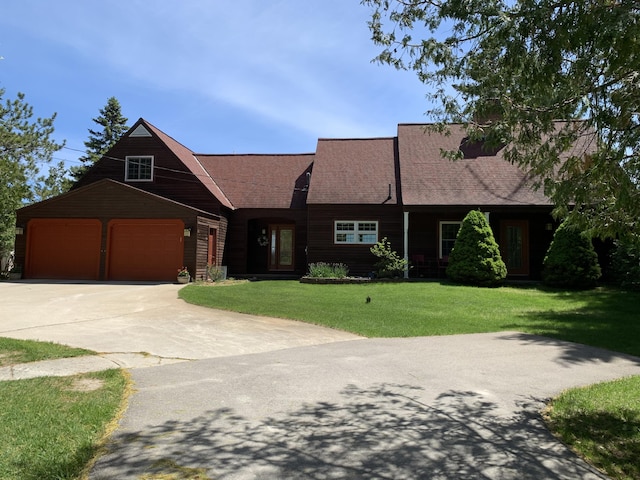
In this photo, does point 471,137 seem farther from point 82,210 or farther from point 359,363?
point 82,210

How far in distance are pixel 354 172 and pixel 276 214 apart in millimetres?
4107

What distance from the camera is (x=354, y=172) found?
69.7ft

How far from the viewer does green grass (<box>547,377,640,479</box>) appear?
3443mm

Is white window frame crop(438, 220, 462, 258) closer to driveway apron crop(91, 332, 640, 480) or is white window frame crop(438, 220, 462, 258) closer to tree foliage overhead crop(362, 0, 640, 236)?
Answer: driveway apron crop(91, 332, 640, 480)

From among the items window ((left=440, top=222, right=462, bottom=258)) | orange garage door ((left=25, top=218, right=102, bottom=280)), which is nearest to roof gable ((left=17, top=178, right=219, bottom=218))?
orange garage door ((left=25, top=218, right=102, bottom=280))

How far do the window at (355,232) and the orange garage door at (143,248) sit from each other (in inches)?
255

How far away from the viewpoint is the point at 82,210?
1844 cm

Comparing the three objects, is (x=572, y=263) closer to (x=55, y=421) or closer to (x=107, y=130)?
(x=55, y=421)

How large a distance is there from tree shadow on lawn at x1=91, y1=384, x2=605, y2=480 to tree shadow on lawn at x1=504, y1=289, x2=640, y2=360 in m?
3.74

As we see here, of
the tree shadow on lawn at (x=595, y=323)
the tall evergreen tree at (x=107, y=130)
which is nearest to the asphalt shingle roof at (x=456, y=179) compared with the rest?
the tree shadow on lawn at (x=595, y=323)

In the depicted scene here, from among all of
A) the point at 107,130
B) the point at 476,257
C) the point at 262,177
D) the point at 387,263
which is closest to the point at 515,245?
the point at 476,257

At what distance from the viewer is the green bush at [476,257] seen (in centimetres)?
1569

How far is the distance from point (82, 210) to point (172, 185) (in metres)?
3.79

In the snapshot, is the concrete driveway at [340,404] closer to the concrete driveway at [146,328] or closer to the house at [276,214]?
the concrete driveway at [146,328]
